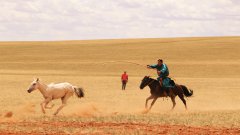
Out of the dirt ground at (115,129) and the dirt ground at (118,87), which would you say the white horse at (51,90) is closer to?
the dirt ground at (118,87)

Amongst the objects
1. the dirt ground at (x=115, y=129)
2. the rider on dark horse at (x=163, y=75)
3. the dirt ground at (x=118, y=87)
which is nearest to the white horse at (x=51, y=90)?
the dirt ground at (x=118, y=87)

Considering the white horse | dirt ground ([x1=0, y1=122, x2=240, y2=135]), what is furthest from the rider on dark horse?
dirt ground ([x1=0, y1=122, x2=240, y2=135])

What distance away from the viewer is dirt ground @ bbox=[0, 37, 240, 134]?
16.1m

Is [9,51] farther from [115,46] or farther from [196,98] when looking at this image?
[196,98]

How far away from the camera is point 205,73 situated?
62.5m

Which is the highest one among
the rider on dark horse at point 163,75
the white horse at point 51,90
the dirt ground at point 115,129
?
the rider on dark horse at point 163,75

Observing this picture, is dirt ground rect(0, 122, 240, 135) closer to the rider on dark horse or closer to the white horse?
the white horse

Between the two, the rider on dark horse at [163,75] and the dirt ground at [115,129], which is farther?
the rider on dark horse at [163,75]

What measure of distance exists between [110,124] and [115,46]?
83.8 meters

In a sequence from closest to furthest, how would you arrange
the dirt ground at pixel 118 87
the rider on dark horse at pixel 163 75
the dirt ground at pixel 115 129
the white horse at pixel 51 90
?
the dirt ground at pixel 115 129, the dirt ground at pixel 118 87, the white horse at pixel 51 90, the rider on dark horse at pixel 163 75

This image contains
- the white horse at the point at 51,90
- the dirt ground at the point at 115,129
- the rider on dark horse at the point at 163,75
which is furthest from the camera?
the rider on dark horse at the point at 163,75

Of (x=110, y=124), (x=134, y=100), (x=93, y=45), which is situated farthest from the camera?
(x=93, y=45)

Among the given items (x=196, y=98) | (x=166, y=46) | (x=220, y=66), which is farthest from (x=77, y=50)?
(x=196, y=98)

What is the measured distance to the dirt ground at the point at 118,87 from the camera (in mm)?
16073
